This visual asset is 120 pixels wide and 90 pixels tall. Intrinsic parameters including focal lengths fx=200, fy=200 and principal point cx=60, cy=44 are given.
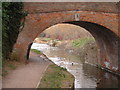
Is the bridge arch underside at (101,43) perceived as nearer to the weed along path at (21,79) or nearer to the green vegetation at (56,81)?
the weed along path at (21,79)

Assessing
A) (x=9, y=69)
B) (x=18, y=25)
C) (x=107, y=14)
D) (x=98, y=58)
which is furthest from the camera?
(x=98, y=58)

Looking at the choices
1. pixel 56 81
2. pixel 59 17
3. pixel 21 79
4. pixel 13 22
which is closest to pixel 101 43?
pixel 59 17

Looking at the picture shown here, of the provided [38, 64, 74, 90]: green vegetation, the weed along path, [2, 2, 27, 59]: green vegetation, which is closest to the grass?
the weed along path

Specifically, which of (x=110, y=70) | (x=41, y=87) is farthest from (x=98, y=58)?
(x=41, y=87)

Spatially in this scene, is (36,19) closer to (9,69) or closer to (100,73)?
(9,69)

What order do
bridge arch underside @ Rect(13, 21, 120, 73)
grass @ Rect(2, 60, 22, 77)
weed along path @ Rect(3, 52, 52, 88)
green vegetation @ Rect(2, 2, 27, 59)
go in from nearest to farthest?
weed along path @ Rect(3, 52, 52, 88) < grass @ Rect(2, 60, 22, 77) < green vegetation @ Rect(2, 2, 27, 59) < bridge arch underside @ Rect(13, 21, 120, 73)

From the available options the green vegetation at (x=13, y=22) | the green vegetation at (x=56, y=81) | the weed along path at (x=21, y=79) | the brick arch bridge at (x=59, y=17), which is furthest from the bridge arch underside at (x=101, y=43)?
the green vegetation at (x=56, y=81)

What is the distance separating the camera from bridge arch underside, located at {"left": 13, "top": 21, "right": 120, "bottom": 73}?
508 inches

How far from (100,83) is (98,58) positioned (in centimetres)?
566

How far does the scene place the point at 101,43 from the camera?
17828 millimetres

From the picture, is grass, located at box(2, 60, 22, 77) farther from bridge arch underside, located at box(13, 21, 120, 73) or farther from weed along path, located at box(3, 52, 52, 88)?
bridge arch underside, located at box(13, 21, 120, 73)

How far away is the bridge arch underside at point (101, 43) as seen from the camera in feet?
42.3

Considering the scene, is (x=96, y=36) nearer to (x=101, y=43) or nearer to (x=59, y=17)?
(x=101, y=43)

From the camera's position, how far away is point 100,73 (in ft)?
53.7
